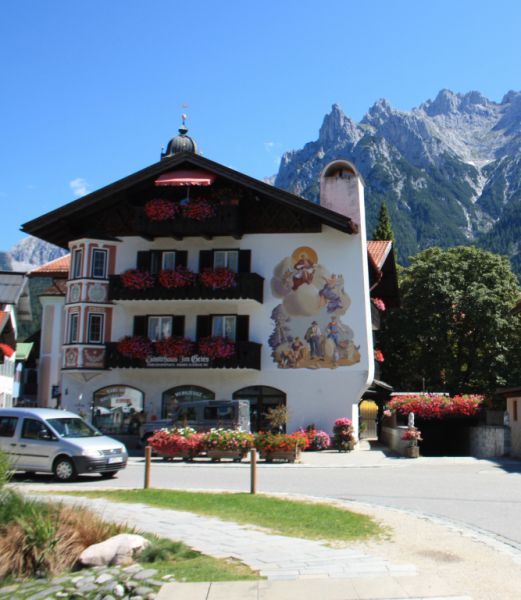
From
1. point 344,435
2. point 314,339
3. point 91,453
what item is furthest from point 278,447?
point 314,339

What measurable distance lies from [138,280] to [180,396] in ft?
18.2

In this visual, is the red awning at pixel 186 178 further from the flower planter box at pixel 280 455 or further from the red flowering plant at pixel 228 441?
the flower planter box at pixel 280 455

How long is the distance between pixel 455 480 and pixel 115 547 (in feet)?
38.0

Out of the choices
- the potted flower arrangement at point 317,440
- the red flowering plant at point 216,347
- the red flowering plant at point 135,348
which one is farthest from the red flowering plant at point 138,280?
the potted flower arrangement at point 317,440

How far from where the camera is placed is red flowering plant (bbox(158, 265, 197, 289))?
3183cm

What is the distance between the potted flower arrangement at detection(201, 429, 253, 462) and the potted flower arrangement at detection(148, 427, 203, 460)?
0.37 metres

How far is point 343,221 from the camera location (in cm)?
3073

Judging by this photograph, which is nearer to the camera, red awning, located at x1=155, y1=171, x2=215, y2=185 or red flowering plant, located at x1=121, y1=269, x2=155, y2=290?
red awning, located at x1=155, y1=171, x2=215, y2=185

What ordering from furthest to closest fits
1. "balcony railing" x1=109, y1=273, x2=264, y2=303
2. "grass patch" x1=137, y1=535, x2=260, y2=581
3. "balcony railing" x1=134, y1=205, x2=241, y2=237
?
"balcony railing" x1=134, y1=205, x2=241, y2=237 → "balcony railing" x1=109, y1=273, x2=264, y2=303 → "grass patch" x1=137, y1=535, x2=260, y2=581

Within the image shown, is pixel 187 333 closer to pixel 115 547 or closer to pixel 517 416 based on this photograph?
pixel 517 416

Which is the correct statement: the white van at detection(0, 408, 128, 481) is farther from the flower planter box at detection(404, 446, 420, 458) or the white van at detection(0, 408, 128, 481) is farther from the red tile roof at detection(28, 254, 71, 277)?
the red tile roof at detection(28, 254, 71, 277)

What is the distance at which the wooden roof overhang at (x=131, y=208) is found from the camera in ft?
103

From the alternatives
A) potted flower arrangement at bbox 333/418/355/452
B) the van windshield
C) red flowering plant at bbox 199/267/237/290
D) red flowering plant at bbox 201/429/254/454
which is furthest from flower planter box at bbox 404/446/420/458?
the van windshield

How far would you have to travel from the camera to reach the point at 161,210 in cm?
3209
